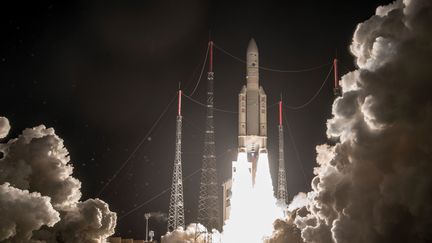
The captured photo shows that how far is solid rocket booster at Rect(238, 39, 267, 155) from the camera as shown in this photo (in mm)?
48375

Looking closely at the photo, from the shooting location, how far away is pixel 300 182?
62000mm

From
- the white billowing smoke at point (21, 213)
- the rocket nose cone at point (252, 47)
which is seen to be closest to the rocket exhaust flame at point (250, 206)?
the rocket nose cone at point (252, 47)

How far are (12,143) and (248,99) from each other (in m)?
20.4

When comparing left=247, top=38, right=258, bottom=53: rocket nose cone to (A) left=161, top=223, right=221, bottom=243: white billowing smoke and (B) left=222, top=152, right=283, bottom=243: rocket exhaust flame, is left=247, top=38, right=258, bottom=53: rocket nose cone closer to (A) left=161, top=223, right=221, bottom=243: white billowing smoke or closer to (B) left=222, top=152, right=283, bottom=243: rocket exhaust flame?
(B) left=222, top=152, right=283, bottom=243: rocket exhaust flame

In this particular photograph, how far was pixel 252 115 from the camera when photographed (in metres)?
48.5

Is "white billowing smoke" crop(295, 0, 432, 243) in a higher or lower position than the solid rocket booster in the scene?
lower

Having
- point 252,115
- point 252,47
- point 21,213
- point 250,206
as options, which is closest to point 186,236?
point 250,206

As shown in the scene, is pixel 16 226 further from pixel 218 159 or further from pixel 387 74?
pixel 218 159

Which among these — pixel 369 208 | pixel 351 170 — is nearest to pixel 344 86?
pixel 351 170

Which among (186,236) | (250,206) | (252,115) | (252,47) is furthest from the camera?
(252,47)

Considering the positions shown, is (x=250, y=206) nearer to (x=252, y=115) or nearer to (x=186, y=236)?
(x=186, y=236)

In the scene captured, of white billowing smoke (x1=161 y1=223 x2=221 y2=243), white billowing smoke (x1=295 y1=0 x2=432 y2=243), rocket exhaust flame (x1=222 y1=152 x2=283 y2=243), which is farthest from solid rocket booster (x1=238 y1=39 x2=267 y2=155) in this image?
white billowing smoke (x1=295 y1=0 x2=432 y2=243)

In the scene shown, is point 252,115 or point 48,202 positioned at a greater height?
point 252,115

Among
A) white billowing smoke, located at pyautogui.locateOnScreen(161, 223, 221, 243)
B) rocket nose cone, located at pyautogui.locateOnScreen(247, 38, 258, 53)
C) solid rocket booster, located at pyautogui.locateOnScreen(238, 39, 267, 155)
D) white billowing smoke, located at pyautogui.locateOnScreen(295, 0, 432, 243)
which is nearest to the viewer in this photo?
white billowing smoke, located at pyautogui.locateOnScreen(295, 0, 432, 243)
